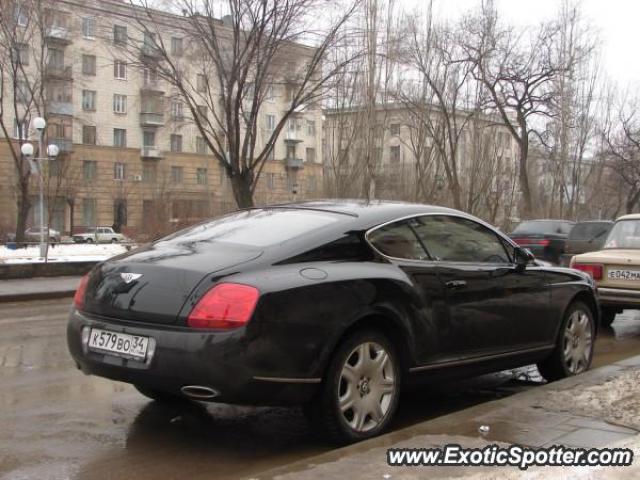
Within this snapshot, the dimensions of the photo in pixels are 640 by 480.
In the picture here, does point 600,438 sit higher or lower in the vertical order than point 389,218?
lower

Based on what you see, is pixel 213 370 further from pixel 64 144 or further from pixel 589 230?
pixel 64 144

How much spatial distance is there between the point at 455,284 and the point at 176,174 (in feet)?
212

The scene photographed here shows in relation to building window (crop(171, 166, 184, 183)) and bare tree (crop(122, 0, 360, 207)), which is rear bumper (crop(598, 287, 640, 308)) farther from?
building window (crop(171, 166, 184, 183))

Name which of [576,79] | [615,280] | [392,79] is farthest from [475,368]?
[576,79]

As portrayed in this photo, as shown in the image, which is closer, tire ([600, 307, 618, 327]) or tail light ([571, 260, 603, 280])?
tail light ([571, 260, 603, 280])

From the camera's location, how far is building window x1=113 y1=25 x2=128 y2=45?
2111cm

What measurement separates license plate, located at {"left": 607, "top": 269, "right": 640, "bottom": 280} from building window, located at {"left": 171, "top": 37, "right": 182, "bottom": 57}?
16831 mm

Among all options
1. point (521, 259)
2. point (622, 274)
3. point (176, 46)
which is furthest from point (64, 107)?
point (521, 259)

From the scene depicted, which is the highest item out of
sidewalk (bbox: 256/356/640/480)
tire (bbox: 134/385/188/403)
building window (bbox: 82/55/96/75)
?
building window (bbox: 82/55/96/75)

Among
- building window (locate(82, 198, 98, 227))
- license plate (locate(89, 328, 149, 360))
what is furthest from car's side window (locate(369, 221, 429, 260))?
building window (locate(82, 198, 98, 227))

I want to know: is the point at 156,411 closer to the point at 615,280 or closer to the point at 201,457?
the point at 201,457

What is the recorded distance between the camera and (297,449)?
4414 millimetres

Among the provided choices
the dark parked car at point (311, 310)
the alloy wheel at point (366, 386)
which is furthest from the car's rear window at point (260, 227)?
the alloy wheel at point (366, 386)

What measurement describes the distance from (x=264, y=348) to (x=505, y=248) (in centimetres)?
261
